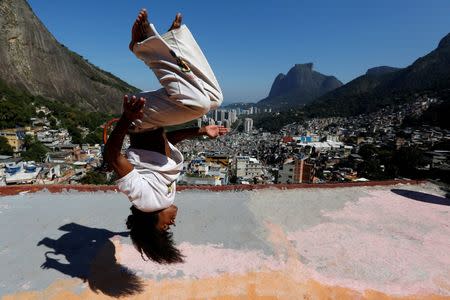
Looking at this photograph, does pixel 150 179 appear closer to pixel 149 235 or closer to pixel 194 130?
pixel 149 235

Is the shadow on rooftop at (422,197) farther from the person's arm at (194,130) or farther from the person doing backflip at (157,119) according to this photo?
the person doing backflip at (157,119)

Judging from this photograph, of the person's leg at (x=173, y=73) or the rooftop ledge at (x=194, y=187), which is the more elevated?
the person's leg at (x=173, y=73)

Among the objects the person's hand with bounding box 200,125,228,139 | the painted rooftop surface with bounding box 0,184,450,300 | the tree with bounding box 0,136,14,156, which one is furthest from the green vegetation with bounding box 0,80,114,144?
the person's hand with bounding box 200,125,228,139

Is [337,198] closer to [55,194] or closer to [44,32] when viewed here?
[55,194]

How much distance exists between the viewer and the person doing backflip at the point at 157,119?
155cm

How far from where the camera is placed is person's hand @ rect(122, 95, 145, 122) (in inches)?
57.2

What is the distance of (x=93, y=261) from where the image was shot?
8.84 ft

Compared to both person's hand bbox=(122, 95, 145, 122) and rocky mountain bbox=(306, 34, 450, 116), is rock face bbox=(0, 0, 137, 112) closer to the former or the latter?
person's hand bbox=(122, 95, 145, 122)

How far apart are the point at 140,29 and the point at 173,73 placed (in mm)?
294

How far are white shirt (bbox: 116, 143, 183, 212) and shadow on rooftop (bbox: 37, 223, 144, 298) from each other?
1000 mm

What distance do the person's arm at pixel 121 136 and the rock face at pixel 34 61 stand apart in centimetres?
4772

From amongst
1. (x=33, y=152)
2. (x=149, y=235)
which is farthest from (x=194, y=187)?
(x=33, y=152)

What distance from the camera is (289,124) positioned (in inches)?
4045

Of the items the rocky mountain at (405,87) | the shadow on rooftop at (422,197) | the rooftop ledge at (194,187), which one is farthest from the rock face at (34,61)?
the rocky mountain at (405,87)
